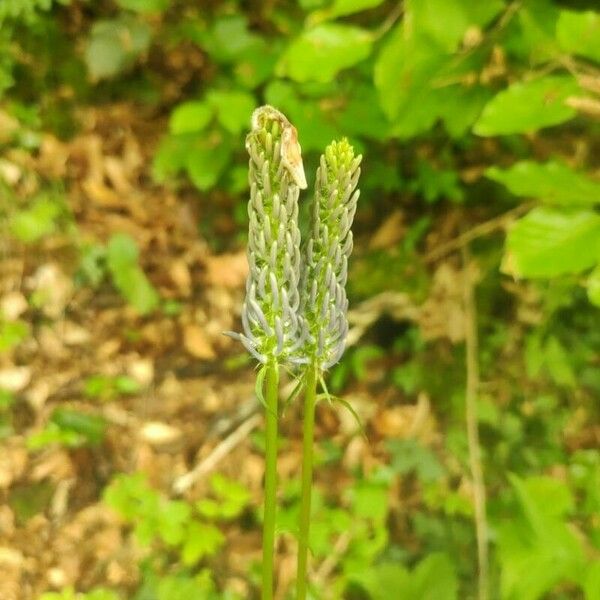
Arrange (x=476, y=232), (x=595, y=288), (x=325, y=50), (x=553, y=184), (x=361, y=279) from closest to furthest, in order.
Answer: (x=595, y=288)
(x=553, y=184)
(x=325, y=50)
(x=476, y=232)
(x=361, y=279)

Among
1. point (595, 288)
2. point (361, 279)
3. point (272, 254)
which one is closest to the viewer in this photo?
point (272, 254)

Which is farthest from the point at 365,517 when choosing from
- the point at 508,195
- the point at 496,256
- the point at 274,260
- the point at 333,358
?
the point at 274,260

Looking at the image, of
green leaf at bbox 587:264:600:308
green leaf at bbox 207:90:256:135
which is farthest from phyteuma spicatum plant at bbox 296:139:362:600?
green leaf at bbox 207:90:256:135

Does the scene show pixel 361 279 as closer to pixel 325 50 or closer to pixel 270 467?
pixel 325 50

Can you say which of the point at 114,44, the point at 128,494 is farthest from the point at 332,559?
the point at 114,44

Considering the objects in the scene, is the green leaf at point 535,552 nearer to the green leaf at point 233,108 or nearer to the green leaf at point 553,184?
the green leaf at point 553,184

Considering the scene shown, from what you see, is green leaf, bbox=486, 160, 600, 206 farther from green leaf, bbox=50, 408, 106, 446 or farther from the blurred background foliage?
green leaf, bbox=50, 408, 106, 446
